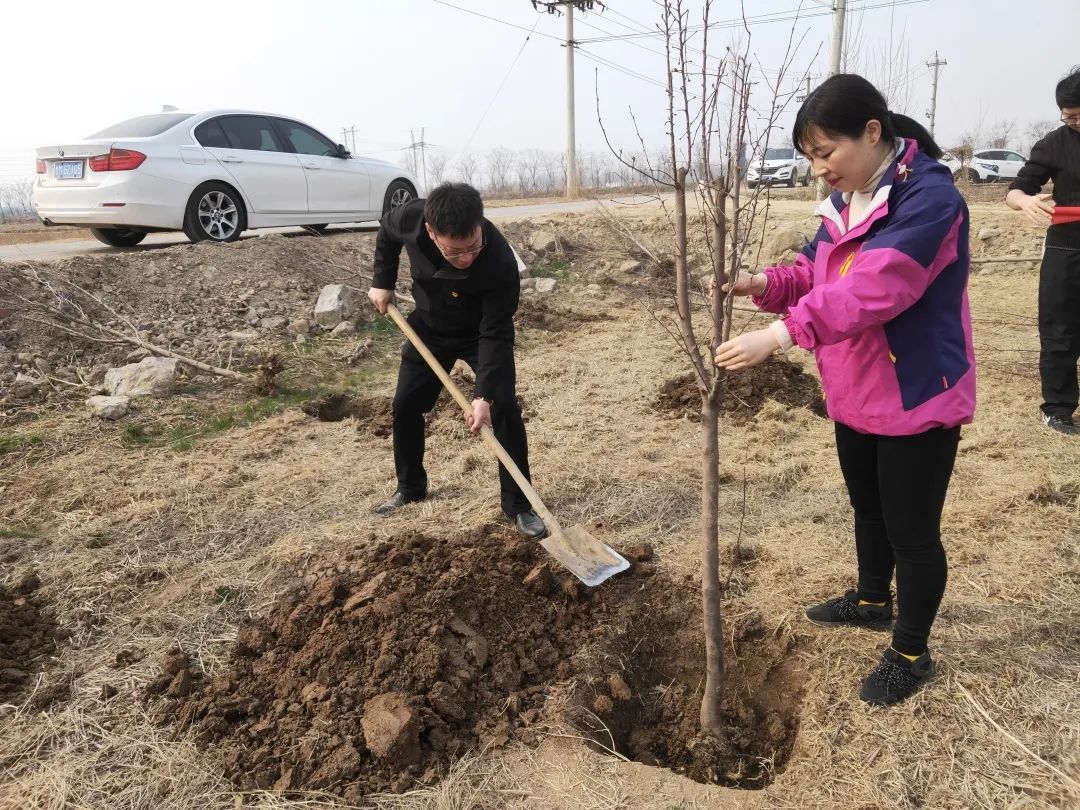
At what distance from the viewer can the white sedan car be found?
6941 millimetres

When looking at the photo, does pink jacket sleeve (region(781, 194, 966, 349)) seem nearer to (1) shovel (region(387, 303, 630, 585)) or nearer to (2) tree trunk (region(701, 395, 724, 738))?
(2) tree trunk (region(701, 395, 724, 738))

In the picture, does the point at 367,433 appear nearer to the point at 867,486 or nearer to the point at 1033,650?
the point at 867,486

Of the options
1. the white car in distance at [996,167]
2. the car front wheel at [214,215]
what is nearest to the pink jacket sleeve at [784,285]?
the car front wheel at [214,215]

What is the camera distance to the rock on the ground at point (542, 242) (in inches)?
421

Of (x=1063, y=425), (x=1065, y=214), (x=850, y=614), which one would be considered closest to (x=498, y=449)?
(x=850, y=614)

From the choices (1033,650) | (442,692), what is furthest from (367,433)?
(1033,650)

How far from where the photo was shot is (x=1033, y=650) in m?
2.46

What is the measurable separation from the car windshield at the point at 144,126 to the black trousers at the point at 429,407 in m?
5.35

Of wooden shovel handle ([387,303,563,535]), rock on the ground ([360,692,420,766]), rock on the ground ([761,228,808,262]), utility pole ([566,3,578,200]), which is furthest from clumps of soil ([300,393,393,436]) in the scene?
utility pole ([566,3,578,200])

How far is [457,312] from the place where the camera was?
3428 mm

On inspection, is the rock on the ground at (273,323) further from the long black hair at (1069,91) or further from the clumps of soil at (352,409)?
the long black hair at (1069,91)

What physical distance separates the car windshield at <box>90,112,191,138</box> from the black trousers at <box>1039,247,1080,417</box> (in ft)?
25.1

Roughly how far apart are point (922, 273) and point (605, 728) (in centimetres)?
163

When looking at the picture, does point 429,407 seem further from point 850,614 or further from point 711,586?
point 850,614
